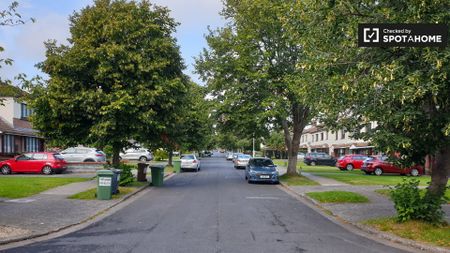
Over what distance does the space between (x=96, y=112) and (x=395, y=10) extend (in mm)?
14309

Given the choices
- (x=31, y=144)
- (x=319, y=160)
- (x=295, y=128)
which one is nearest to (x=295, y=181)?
(x=295, y=128)

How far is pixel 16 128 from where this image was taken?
132ft

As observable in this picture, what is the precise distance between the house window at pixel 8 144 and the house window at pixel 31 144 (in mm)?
3056

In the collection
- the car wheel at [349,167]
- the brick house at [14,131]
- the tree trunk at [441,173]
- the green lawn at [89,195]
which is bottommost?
the car wheel at [349,167]

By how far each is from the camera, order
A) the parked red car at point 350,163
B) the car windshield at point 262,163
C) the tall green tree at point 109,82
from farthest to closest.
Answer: the parked red car at point 350,163 → the car windshield at point 262,163 → the tall green tree at point 109,82

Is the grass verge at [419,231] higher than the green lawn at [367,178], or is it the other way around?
the grass verge at [419,231]

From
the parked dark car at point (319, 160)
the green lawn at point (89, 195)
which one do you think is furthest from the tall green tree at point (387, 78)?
the parked dark car at point (319, 160)

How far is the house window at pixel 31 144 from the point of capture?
4304cm

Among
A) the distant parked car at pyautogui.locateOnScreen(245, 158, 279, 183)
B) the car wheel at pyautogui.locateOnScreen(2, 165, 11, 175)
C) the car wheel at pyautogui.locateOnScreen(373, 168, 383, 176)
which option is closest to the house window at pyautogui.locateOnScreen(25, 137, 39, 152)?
the car wheel at pyautogui.locateOnScreen(2, 165, 11, 175)

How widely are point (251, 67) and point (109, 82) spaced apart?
9204 millimetres

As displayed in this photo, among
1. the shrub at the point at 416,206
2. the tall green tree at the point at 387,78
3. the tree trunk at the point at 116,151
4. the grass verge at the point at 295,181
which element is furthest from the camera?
the grass verge at the point at 295,181

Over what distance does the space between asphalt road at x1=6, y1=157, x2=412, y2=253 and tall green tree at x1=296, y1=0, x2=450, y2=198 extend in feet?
8.30

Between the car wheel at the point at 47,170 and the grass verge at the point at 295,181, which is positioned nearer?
the grass verge at the point at 295,181

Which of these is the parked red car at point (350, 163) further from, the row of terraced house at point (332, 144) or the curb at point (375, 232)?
the curb at point (375, 232)
